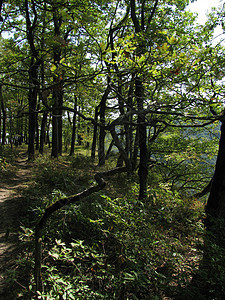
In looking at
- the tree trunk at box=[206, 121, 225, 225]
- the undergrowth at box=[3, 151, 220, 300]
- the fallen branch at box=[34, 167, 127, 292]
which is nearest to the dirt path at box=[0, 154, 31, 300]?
the undergrowth at box=[3, 151, 220, 300]

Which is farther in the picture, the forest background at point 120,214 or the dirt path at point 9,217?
the dirt path at point 9,217

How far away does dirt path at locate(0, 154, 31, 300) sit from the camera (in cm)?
371

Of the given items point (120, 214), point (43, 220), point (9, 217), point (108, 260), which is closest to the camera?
point (43, 220)

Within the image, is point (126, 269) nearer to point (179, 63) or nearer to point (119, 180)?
point (179, 63)

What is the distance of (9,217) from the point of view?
5.39m

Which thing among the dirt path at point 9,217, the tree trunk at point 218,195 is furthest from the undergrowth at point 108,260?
the tree trunk at point 218,195

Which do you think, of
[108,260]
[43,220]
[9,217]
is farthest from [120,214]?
[9,217]

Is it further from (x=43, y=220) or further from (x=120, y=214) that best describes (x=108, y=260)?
(x=43, y=220)

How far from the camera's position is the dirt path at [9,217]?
371 cm

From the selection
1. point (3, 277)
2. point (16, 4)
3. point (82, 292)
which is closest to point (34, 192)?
point (3, 277)

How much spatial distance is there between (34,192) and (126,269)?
176 inches

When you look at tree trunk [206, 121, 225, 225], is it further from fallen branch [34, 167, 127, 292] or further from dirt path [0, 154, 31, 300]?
dirt path [0, 154, 31, 300]

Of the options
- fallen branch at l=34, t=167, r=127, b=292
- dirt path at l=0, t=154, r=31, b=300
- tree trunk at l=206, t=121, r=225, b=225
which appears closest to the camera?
fallen branch at l=34, t=167, r=127, b=292

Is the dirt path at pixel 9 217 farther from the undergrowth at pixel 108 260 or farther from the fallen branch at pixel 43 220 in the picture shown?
the fallen branch at pixel 43 220
